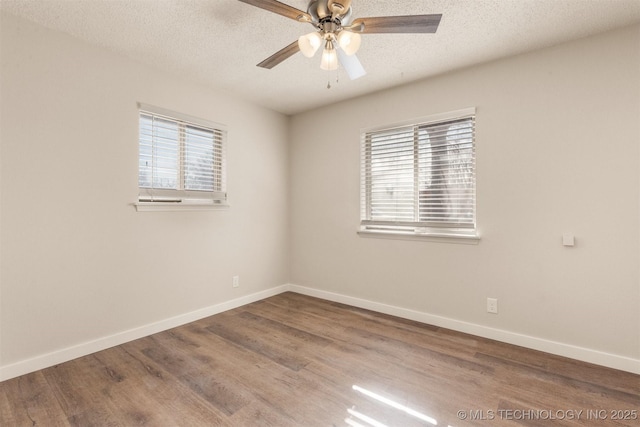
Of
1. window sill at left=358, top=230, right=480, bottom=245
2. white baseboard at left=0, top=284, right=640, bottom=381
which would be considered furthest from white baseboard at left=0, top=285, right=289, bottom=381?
window sill at left=358, top=230, right=480, bottom=245

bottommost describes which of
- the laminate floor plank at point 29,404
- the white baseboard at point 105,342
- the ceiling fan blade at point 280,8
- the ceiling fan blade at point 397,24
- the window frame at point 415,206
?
the laminate floor plank at point 29,404

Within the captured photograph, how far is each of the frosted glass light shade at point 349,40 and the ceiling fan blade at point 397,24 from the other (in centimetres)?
3

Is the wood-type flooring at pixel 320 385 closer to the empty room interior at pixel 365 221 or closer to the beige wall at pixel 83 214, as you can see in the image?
the empty room interior at pixel 365 221

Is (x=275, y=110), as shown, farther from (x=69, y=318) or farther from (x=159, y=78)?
(x=69, y=318)

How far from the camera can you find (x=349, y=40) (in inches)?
67.6

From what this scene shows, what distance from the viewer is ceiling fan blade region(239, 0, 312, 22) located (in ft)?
4.95

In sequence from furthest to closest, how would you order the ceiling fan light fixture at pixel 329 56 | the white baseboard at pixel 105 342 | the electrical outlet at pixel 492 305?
the electrical outlet at pixel 492 305, the white baseboard at pixel 105 342, the ceiling fan light fixture at pixel 329 56

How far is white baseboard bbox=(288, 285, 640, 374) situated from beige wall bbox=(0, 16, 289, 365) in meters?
1.83

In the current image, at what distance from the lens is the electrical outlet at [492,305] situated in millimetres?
2730

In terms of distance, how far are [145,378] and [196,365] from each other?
0.33m

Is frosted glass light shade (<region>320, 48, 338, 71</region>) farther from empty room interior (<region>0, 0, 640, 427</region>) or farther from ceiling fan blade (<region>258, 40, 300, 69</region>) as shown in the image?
ceiling fan blade (<region>258, 40, 300, 69</region>)

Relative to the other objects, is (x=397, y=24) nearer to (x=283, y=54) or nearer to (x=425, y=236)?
(x=283, y=54)

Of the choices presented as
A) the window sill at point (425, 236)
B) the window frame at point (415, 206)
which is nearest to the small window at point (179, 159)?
the window frame at point (415, 206)

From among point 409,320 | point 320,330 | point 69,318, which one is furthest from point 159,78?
point 409,320
